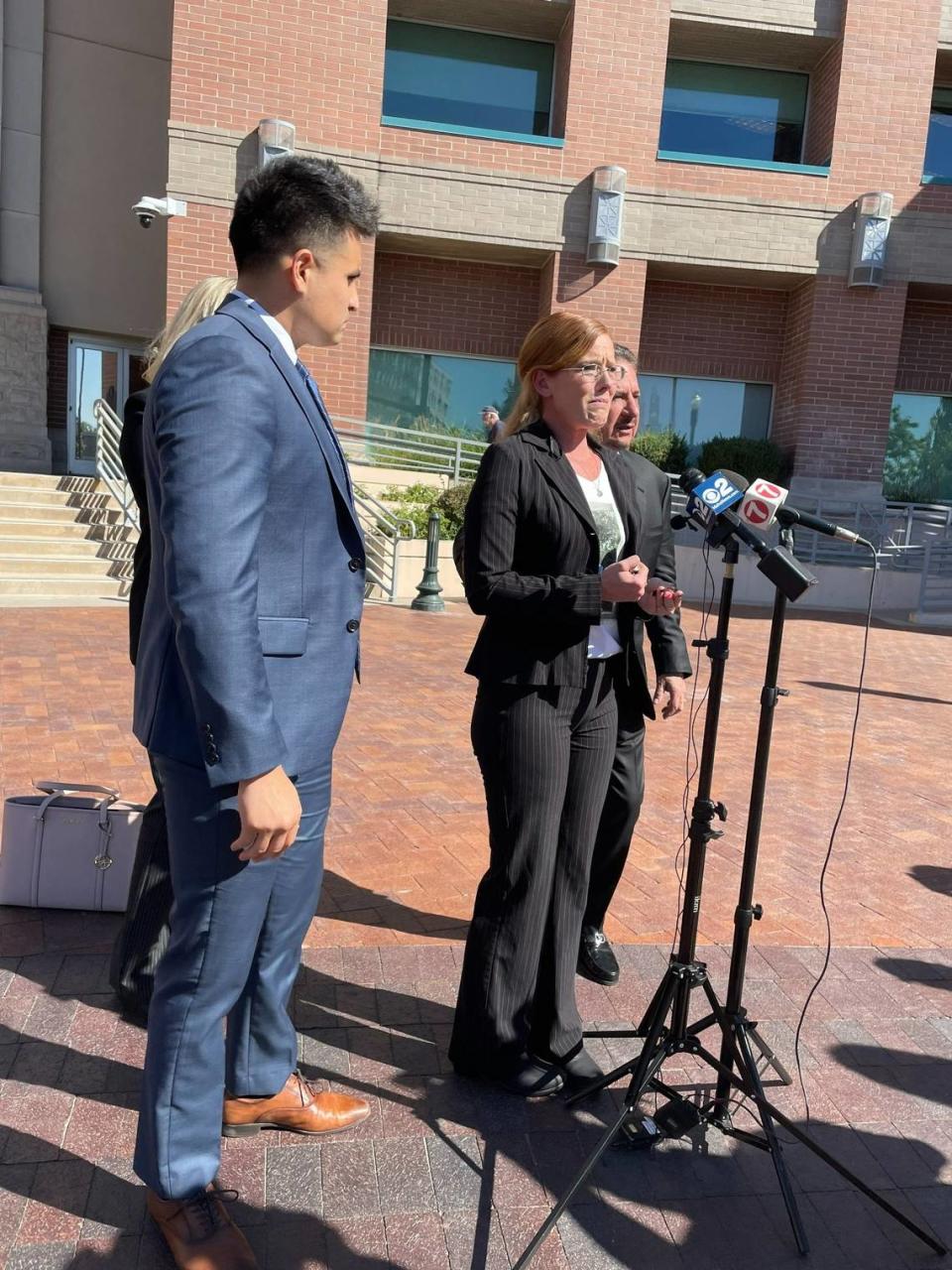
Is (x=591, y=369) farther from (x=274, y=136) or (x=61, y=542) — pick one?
(x=274, y=136)

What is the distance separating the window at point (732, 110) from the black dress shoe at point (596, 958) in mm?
17778

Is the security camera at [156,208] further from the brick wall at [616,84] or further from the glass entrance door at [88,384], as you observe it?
the brick wall at [616,84]

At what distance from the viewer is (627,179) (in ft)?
55.0

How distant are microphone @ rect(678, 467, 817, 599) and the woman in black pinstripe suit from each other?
0.29 metres

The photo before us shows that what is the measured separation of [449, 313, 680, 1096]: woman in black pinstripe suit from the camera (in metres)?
2.59

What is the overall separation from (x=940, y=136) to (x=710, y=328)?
544 centimetres

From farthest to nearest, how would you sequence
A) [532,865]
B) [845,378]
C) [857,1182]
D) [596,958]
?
[845,378]
[596,958]
[532,865]
[857,1182]

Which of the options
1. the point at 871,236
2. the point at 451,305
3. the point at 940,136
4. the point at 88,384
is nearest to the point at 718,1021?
the point at 451,305

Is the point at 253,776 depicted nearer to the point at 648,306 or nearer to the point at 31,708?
the point at 31,708

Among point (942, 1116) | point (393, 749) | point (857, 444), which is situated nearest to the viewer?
point (942, 1116)

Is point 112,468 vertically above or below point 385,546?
above

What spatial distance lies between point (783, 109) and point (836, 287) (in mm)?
3813

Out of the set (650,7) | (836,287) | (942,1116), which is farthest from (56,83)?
(942,1116)

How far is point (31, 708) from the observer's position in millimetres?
6461
